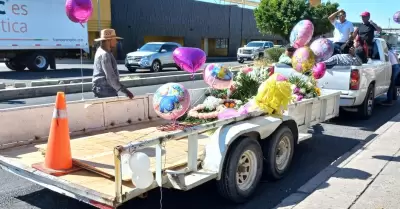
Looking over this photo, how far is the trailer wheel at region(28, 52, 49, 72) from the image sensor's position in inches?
859

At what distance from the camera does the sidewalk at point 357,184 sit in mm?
4206

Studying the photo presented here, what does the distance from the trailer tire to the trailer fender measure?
5106 mm

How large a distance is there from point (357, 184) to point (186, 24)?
36.9m

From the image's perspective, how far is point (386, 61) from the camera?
10.2 metres

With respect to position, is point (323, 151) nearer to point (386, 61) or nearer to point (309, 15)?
point (386, 61)

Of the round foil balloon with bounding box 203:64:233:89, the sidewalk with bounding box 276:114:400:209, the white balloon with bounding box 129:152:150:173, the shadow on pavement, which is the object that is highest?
the round foil balloon with bounding box 203:64:233:89

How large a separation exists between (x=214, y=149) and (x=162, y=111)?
1.29 m

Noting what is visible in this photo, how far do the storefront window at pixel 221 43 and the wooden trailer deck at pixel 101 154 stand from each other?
139ft

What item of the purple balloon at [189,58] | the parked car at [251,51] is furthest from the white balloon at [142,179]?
the parked car at [251,51]

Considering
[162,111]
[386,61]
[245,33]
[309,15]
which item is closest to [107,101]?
[162,111]

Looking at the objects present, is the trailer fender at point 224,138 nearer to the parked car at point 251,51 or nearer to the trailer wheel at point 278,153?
the trailer wheel at point 278,153

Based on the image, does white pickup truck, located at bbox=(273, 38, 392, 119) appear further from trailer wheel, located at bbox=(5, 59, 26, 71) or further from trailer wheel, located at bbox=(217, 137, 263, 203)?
trailer wheel, located at bbox=(5, 59, 26, 71)

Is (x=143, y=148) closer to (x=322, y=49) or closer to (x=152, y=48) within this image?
(x=322, y=49)

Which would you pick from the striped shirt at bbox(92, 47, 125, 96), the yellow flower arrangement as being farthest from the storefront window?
the yellow flower arrangement
